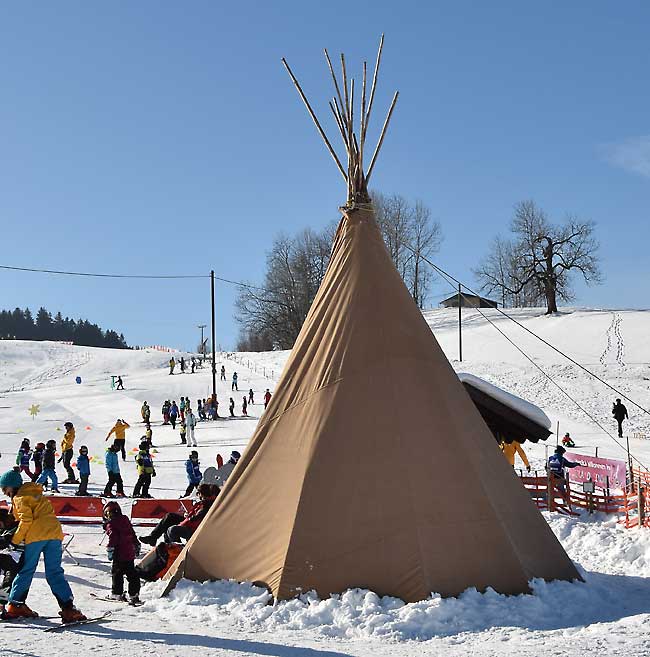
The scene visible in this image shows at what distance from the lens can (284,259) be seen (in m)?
71.8

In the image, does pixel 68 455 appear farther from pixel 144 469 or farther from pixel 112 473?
pixel 144 469

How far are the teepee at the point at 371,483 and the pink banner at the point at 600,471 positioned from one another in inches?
263

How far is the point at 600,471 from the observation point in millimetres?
14422

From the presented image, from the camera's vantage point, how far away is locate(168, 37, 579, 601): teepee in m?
6.94

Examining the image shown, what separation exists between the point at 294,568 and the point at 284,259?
65636 mm

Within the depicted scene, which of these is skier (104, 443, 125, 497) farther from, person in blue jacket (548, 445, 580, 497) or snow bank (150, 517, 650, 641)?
person in blue jacket (548, 445, 580, 497)

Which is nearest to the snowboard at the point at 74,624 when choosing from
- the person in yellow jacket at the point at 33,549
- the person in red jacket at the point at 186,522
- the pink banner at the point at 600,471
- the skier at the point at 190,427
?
the person in yellow jacket at the point at 33,549

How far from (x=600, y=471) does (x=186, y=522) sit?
9.50 m

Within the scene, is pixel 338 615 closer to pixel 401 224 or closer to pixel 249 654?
pixel 249 654

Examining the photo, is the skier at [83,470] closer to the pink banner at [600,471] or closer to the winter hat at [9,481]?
the winter hat at [9,481]

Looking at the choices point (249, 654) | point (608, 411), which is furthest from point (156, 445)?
point (249, 654)

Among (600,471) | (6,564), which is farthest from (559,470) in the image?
(6,564)

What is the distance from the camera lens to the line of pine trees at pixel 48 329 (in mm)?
142100

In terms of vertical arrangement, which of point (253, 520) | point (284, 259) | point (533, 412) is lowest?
point (253, 520)
